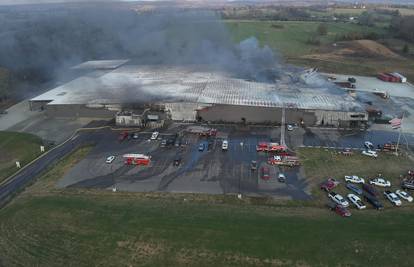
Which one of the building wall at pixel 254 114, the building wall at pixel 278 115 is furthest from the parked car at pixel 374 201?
the building wall at pixel 254 114

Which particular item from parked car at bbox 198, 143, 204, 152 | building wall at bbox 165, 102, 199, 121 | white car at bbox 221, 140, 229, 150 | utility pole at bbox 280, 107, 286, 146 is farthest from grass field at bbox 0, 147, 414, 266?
building wall at bbox 165, 102, 199, 121

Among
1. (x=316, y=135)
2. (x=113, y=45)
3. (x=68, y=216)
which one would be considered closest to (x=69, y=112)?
(x=68, y=216)

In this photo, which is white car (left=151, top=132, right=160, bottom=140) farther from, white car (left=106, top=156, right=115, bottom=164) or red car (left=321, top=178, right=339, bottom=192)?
red car (left=321, top=178, right=339, bottom=192)

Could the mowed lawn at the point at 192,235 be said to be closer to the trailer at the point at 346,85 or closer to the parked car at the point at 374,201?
the parked car at the point at 374,201

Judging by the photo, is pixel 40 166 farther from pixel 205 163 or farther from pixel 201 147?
pixel 205 163

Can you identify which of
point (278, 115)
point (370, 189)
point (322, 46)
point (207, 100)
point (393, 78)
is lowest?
point (370, 189)

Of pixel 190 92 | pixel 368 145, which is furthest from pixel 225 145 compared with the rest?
pixel 368 145

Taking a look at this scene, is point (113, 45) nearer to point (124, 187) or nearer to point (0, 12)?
point (0, 12)
